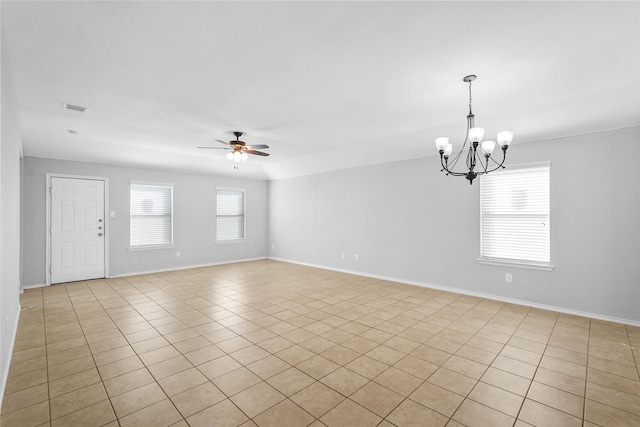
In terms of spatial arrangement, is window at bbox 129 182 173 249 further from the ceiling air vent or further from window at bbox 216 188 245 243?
the ceiling air vent

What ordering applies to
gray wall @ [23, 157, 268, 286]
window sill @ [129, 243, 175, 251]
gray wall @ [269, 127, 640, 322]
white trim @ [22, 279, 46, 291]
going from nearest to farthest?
gray wall @ [269, 127, 640, 322]
white trim @ [22, 279, 46, 291]
gray wall @ [23, 157, 268, 286]
window sill @ [129, 243, 175, 251]

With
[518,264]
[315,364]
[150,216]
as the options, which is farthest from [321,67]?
[150,216]

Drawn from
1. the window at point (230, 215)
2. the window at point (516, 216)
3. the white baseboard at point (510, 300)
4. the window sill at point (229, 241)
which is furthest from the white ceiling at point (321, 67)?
the window sill at point (229, 241)

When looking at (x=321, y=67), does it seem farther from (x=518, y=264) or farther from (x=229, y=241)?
(x=229, y=241)

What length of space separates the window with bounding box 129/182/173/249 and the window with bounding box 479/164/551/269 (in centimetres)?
657

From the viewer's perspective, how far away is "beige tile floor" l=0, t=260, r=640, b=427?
6.71 feet

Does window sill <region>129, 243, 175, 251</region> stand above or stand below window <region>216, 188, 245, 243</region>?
below

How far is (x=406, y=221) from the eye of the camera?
5.76 meters

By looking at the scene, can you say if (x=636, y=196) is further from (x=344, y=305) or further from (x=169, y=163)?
(x=169, y=163)

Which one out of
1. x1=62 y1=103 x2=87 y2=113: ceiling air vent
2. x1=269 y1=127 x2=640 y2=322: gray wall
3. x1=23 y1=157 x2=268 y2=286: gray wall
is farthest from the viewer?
x1=23 y1=157 x2=268 y2=286: gray wall

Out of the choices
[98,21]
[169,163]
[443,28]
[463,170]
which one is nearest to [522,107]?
[463,170]

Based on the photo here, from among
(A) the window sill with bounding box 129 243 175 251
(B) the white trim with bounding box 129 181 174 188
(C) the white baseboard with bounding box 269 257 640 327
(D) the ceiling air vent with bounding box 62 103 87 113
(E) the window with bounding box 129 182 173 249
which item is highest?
(D) the ceiling air vent with bounding box 62 103 87 113

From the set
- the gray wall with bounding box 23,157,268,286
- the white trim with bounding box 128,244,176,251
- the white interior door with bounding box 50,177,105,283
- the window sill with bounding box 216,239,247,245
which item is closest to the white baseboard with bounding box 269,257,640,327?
the window sill with bounding box 216,239,247,245

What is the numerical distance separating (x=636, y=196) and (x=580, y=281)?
1.22m
